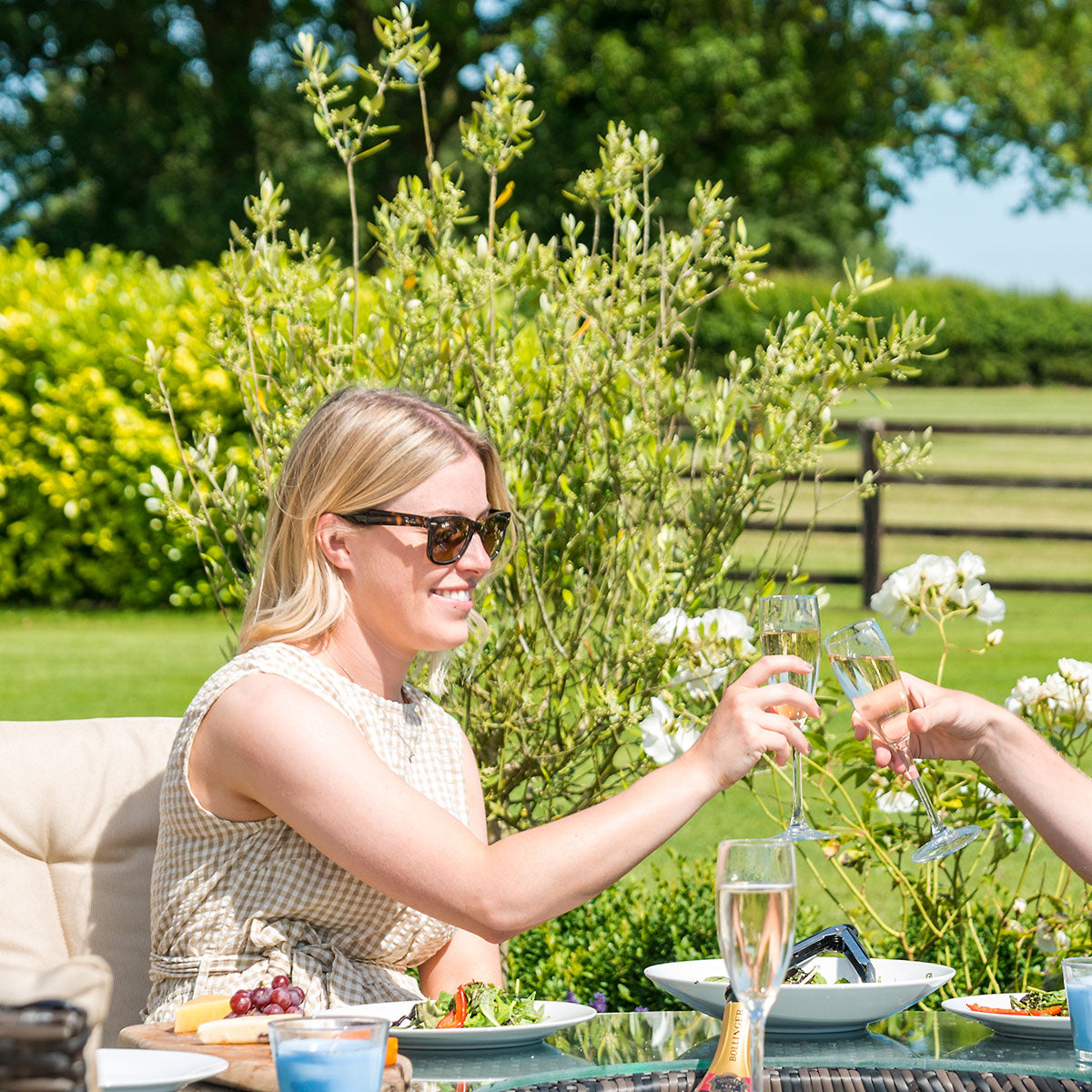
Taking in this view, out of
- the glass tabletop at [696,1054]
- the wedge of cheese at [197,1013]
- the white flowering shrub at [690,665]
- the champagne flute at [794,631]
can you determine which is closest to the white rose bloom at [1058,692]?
the white flowering shrub at [690,665]

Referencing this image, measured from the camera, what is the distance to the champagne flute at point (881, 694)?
1940mm

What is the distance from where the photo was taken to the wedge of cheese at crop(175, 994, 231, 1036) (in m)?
1.74

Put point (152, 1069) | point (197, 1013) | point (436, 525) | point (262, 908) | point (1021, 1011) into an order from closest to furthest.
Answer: point (152, 1069), point (197, 1013), point (1021, 1011), point (262, 908), point (436, 525)

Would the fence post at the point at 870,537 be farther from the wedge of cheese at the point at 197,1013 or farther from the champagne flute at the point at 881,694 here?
the wedge of cheese at the point at 197,1013

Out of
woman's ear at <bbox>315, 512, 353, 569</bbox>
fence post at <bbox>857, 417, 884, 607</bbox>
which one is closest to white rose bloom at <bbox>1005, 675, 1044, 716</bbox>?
woman's ear at <bbox>315, 512, 353, 569</bbox>

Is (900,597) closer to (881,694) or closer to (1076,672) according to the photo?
(1076,672)

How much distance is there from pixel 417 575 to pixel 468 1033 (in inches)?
31.2

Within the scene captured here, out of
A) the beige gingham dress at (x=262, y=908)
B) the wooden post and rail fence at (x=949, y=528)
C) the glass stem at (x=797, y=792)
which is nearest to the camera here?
the glass stem at (x=797, y=792)

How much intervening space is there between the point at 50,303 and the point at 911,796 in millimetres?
9714

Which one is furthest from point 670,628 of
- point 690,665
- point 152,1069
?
point 152,1069

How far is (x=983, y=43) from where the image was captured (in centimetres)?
2189

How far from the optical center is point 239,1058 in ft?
5.27

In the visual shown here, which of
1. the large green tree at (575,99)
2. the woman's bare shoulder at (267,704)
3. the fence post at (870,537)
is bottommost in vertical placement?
the fence post at (870,537)

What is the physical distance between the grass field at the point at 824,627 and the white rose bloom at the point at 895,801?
34 centimetres
